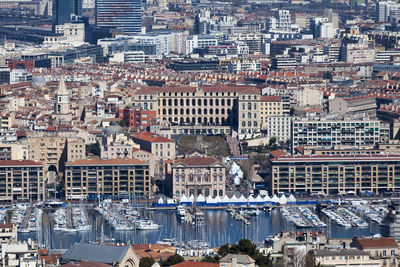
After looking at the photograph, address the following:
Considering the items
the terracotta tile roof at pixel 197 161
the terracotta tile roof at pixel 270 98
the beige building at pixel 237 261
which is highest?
the beige building at pixel 237 261

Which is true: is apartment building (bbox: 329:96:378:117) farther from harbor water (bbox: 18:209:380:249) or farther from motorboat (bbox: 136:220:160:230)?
motorboat (bbox: 136:220:160:230)

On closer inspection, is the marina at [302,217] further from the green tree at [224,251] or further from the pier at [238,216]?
the green tree at [224,251]

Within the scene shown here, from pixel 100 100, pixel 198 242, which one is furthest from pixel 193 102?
pixel 198 242

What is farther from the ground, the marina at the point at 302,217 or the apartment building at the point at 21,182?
the apartment building at the point at 21,182

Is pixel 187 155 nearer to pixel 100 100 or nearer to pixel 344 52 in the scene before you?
pixel 100 100

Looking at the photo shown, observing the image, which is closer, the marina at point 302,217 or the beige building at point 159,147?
the marina at point 302,217

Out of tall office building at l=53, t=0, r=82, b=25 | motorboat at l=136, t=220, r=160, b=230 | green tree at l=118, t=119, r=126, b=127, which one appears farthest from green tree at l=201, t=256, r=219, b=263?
tall office building at l=53, t=0, r=82, b=25

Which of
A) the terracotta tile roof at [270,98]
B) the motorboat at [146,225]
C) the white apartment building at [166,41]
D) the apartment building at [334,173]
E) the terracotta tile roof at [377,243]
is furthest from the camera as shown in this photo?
the white apartment building at [166,41]

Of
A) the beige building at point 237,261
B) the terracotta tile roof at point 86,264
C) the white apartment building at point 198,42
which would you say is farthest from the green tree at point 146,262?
the white apartment building at point 198,42
